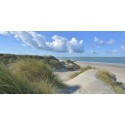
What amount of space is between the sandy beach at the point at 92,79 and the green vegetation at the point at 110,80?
0.07 metres

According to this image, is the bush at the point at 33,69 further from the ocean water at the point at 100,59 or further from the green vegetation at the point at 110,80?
the green vegetation at the point at 110,80

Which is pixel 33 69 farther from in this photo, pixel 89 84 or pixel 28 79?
pixel 89 84

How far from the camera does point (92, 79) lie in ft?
13.0

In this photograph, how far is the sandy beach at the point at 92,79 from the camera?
3639 millimetres

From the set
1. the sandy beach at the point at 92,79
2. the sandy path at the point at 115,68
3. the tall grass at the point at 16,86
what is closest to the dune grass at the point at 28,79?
the tall grass at the point at 16,86

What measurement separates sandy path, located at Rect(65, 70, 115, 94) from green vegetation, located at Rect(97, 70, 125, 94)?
0.30 feet

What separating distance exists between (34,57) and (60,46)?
16.6 inches

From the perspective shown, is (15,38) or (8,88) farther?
(15,38)

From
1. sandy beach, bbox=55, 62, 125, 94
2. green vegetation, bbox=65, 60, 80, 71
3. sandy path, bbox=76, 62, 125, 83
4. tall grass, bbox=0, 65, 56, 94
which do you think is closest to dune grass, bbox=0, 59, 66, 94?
tall grass, bbox=0, 65, 56, 94

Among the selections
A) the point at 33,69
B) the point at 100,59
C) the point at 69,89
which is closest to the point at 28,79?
the point at 33,69

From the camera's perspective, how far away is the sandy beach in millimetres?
3639
